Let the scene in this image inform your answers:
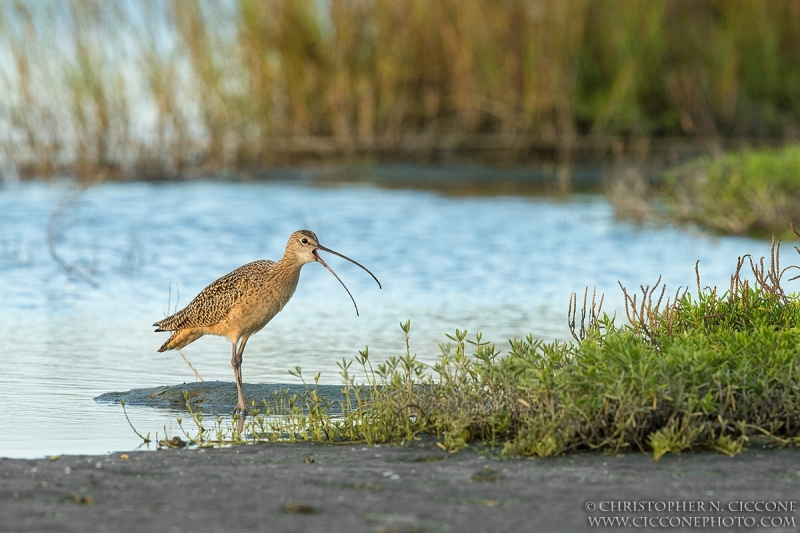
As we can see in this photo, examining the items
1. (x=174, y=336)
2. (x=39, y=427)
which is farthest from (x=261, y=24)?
(x=39, y=427)

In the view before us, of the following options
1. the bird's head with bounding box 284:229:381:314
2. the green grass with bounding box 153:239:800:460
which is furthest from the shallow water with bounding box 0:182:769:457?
the green grass with bounding box 153:239:800:460

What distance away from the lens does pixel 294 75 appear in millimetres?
19234

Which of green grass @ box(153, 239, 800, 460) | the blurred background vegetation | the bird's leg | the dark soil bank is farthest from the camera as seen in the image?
the blurred background vegetation

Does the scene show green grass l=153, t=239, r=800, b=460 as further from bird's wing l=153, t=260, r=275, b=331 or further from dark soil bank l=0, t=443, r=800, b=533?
bird's wing l=153, t=260, r=275, b=331

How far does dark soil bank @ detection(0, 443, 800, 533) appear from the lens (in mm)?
4199

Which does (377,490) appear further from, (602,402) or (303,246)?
(303,246)

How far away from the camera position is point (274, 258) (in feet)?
44.6

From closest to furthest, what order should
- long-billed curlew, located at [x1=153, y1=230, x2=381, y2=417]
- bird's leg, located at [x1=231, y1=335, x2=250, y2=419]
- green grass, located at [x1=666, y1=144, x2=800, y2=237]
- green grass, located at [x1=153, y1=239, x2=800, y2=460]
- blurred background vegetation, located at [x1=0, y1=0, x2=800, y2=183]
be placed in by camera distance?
1. green grass, located at [x1=153, y1=239, x2=800, y2=460]
2. bird's leg, located at [x1=231, y1=335, x2=250, y2=419]
3. long-billed curlew, located at [x1=153, y1=230, x2=381, y2=417]
4. green grass, located at [x1=666, y1=144, x2=800, y2=237]
5. blurred background vegetation, located at [x1=0, y1=0, x2=800, y2=183]

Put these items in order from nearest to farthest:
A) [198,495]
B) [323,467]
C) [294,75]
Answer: [198,495] < [323,467] < [294,75]

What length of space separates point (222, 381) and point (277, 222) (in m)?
8.19

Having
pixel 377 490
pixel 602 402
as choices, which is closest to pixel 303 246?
pixel 602 402

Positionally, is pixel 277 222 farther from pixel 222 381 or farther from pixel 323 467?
pixel 323 467

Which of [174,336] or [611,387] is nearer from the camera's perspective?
[611,387]

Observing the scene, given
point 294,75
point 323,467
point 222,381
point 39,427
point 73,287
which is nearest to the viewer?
point 323,467
